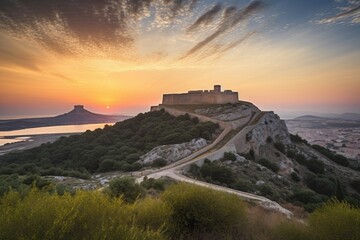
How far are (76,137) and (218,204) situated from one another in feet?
143

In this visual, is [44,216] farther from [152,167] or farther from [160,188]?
[152,167]

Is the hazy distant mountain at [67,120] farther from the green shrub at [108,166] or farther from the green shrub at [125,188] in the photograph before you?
the green shrub at [125,188]

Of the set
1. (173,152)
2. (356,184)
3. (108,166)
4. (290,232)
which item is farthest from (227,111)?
(290,232)

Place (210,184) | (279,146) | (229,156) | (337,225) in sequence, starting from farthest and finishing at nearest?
→ (279,146) → (229,156) → (210,184) → (337,225)

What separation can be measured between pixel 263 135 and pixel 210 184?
24.5m

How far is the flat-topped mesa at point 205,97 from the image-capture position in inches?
2028

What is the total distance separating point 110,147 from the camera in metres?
37.0

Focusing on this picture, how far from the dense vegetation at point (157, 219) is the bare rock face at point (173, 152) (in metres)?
18.4

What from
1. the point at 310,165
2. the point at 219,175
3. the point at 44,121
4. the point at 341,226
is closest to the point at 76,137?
the point at 219,175

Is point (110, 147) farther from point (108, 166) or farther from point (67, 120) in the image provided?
point (67, 120)

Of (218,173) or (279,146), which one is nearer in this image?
(218,173)

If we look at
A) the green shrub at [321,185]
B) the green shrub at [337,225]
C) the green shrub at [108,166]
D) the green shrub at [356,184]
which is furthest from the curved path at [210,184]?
the green shrub at [356,184]

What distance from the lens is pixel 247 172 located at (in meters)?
26.8

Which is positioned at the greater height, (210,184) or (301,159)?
(210,184)
